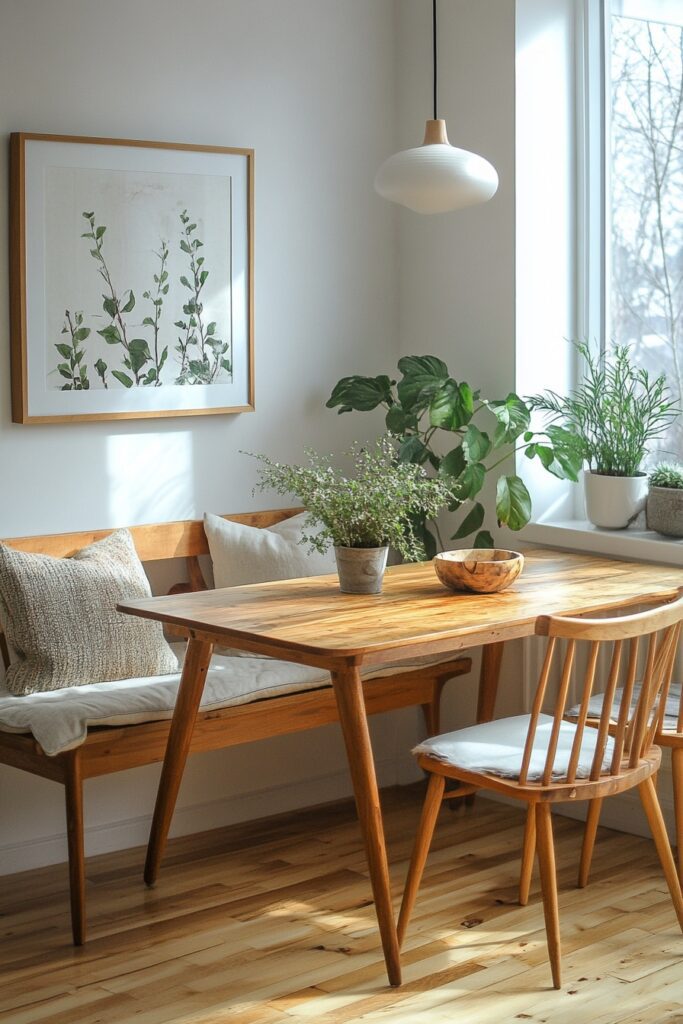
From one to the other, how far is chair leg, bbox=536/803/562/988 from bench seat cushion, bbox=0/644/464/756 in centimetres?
95

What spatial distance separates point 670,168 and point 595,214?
29 centimetres

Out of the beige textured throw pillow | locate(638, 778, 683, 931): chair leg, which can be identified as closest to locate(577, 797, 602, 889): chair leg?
locate(638, 778, 683, 931): chair leg

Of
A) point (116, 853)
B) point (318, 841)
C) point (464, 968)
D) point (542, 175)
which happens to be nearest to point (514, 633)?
point (464, 968)

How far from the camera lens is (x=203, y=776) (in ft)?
12.6

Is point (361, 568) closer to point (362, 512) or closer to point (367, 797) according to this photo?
point (362, 512)

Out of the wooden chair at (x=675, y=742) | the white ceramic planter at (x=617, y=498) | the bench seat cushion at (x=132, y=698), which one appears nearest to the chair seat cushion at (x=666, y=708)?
the wooden chair at (x=675, y=742)

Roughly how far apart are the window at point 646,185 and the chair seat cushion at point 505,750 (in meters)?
1.26

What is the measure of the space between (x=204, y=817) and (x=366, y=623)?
4.23ft

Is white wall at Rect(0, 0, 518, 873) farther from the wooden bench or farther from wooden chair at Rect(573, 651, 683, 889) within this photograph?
wooden chair at Rect(573, 651, 683, 889)

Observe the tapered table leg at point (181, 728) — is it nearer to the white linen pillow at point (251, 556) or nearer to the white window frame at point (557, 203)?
Answer: the white linen pillow at point (251, 556)

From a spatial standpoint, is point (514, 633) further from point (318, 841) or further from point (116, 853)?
point (116, 853)

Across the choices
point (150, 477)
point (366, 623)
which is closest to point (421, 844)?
point (366, 623)

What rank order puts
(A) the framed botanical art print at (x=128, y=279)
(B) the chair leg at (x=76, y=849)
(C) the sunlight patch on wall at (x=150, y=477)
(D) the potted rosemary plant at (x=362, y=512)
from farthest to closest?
(C) the sunlight patch on wall at (x=150, y=477) < (A) the framed botanical art print at (x=128, y=279) < (D) the potted rosemary plant at (x=362, y=512) < (B) the chair leg at (x=76, y=849)

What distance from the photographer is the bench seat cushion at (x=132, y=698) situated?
300 centimetres
